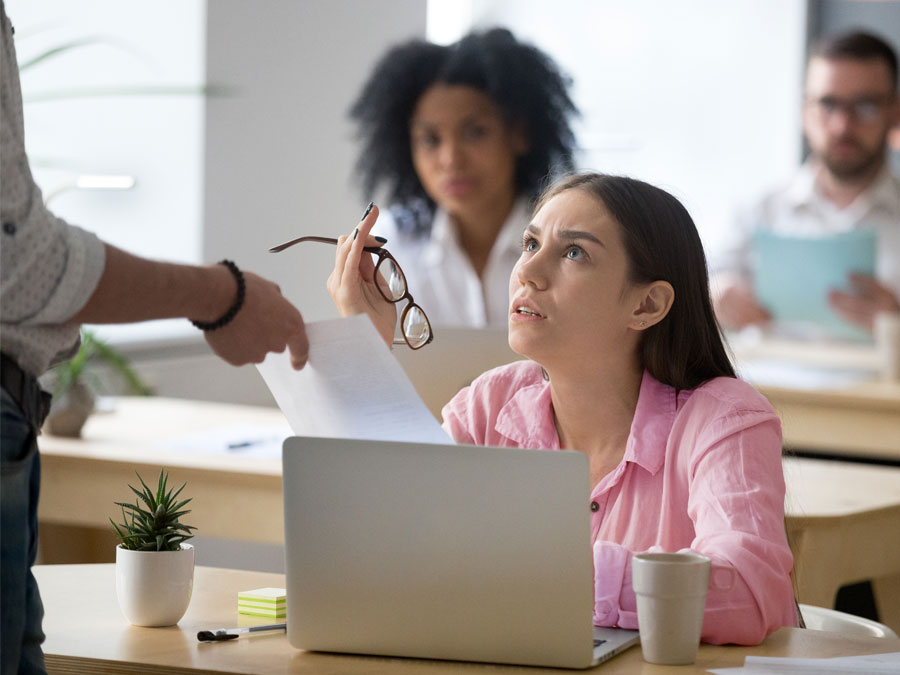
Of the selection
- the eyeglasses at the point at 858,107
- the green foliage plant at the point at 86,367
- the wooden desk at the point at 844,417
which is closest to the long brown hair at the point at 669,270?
the green foliage plant at the point at 86,367

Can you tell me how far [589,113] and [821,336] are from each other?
260 centimetres

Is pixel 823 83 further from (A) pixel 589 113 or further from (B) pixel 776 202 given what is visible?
(A) pixel 589 113

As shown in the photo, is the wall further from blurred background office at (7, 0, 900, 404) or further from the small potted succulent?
the small potted succulent

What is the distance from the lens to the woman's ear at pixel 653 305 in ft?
5.40

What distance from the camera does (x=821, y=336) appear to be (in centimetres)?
412

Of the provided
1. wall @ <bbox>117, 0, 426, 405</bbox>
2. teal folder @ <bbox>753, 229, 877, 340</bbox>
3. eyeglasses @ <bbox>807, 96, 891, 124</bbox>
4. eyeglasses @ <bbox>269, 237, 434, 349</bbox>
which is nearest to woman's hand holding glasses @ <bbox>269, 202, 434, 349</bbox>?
eyeglasses @ <bbox>269, 237, 434, 349</bbox>

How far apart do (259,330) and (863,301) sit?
293 centimetres

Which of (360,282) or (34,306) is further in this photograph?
(360,282)

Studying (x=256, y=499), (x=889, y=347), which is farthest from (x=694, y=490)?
(x=889, y=347)

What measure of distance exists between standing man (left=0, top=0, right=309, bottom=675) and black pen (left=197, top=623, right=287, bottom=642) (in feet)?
0.57

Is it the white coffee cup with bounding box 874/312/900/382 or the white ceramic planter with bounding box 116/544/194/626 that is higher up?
the white coffee cup with bounding box 874/312/900/382

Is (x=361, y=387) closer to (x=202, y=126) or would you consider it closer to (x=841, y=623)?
(x=841, y=623)

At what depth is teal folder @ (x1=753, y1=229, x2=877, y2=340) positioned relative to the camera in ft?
12.1

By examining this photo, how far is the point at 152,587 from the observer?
4.35 ft
